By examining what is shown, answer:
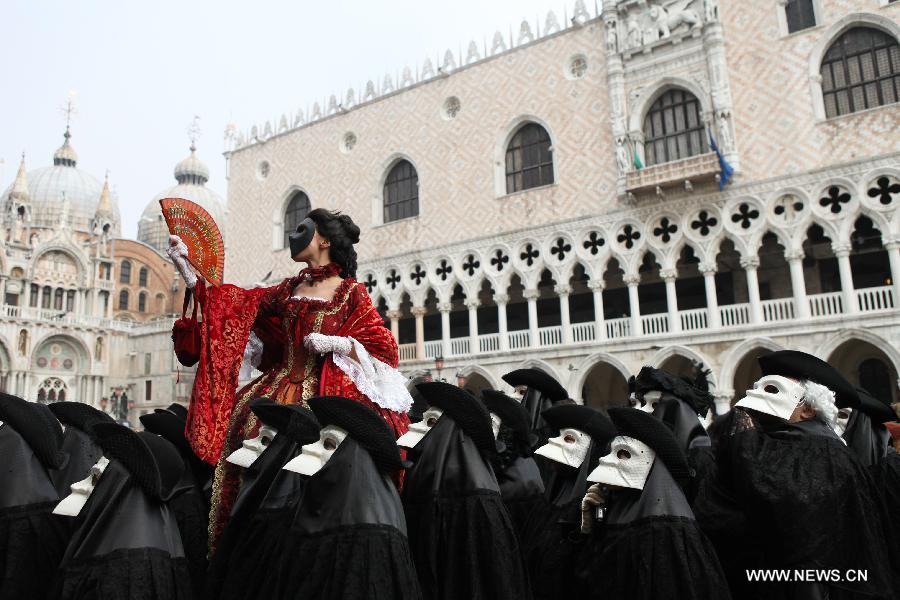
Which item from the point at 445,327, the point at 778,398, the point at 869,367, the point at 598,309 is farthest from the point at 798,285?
the point at 778,398

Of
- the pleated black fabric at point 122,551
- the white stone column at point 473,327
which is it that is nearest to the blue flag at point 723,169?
the white stone column at point 473,327

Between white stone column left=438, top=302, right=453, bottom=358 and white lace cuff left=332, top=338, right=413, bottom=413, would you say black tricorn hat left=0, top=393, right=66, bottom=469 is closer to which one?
white lace cuff left=332, top=338, right=413, bottom=413

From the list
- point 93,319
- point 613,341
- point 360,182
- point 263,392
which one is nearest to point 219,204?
point 93,319

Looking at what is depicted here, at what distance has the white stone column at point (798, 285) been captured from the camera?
1280cm

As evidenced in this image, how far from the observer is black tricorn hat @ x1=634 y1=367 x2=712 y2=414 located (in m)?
4.14

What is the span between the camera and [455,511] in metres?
2.79

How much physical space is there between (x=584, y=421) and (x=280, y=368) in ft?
4.77

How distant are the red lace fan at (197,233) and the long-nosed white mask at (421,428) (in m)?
1.14

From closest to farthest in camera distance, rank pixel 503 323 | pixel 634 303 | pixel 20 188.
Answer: pixel 634 303 < pixel 503 323 < pixel 20 188

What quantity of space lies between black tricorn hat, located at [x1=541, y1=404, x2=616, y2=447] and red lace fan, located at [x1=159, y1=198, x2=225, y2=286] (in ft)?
5.53

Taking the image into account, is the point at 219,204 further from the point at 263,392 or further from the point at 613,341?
the point at 263,392

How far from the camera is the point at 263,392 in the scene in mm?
3102

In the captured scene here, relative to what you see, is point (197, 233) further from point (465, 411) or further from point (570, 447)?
point (570, 447)

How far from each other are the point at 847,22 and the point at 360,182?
473 inches
